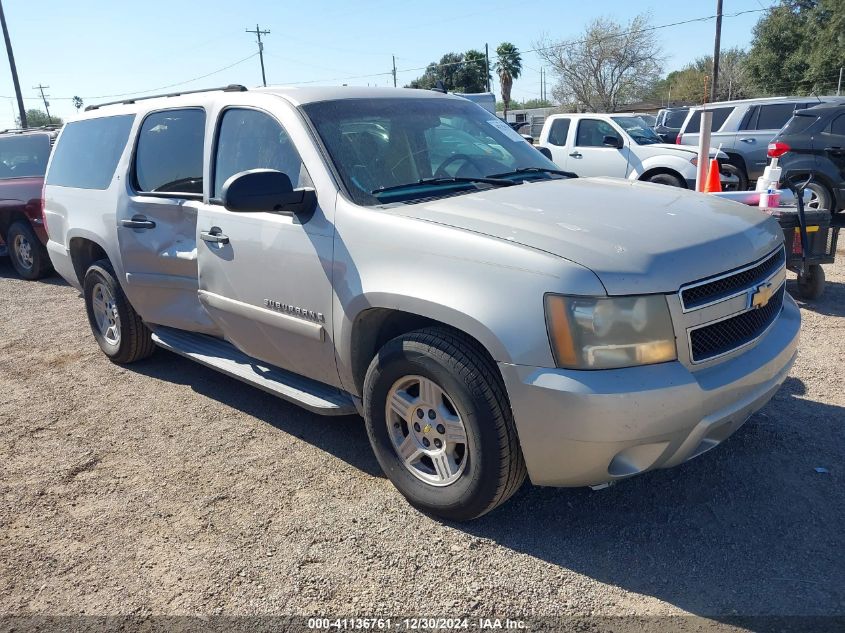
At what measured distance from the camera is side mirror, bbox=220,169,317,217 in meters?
3.12

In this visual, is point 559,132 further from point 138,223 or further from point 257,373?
point 257,373

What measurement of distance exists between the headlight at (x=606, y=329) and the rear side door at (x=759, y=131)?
442 inches

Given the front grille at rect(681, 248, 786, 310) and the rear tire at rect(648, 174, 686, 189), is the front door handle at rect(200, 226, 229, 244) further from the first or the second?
the rear tire at rect(648, 174, 686, 189)

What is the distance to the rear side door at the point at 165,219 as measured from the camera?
13.9 feet

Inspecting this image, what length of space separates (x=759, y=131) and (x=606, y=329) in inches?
469

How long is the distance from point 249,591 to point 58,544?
3.52 ft

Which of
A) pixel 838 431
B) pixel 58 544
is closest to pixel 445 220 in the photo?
pixel 58 544

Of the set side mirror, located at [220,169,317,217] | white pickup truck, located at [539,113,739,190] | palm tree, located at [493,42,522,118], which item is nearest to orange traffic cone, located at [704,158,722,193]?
white pickup truck, located at [539,113,739,190]

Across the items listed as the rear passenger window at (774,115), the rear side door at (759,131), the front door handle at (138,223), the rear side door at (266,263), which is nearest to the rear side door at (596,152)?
the rear side door at (759,131)

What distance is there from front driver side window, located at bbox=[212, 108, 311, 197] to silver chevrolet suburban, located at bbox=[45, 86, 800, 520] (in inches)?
0.5

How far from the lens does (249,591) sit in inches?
108

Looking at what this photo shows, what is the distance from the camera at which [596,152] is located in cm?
1181

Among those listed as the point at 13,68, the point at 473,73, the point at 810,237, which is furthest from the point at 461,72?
the point at 810,237

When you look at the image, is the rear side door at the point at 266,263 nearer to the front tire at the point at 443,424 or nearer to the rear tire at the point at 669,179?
the front tire at the point at 443,424
